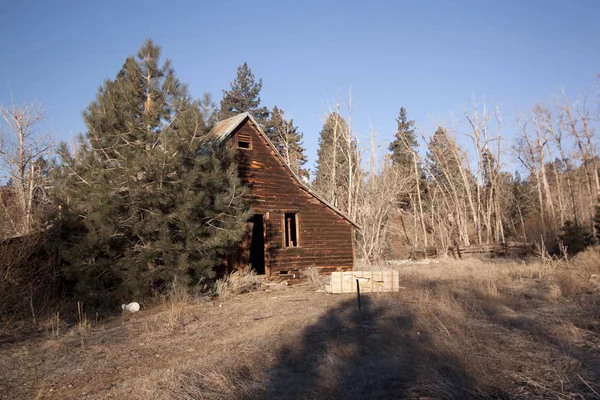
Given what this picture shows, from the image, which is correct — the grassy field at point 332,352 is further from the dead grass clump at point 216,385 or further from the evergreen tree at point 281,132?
the evergreen tree at point 281,132

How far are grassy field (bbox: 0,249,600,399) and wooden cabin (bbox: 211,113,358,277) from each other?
576cm

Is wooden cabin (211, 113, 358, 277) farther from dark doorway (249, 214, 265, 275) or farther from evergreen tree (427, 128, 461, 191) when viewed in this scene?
evergreen tree (427, 128, 461, 191)

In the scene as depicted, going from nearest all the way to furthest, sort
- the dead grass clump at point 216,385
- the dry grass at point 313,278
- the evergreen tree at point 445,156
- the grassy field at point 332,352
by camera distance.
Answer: the dead grass clump at point 216,385
the grassy field at point 332,352
the dry grass at point 313,278
the evergreen tree at point 445,156

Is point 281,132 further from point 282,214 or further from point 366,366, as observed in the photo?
point 366,366

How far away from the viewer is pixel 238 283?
1387cm

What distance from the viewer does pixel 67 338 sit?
798 centimetres

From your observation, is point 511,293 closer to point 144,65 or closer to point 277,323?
point 277,323

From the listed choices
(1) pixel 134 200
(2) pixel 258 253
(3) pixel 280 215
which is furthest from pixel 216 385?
(2) pixel 258 253

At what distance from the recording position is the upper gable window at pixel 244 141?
1646cm

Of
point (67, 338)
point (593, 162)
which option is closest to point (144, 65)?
point (67, 338)

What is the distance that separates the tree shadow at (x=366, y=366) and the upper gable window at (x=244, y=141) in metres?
9.99

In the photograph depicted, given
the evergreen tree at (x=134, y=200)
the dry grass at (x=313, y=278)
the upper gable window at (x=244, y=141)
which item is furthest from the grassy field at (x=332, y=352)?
the upper gable window at (x=244, y=141)

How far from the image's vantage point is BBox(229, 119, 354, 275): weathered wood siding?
1628cm

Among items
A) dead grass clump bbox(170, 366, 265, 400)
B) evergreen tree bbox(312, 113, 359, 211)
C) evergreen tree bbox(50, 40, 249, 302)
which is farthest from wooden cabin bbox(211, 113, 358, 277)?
evergreen tree bbox(312, 113, 359, 211)
